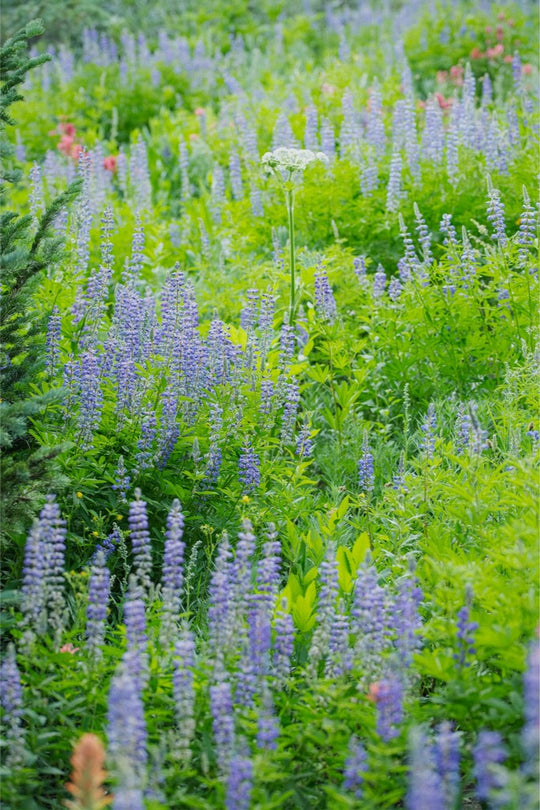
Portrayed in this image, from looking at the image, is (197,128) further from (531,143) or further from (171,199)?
(531,143)

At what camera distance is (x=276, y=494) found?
13.1ft

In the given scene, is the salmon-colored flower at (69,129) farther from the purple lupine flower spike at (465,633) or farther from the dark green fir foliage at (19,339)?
the purple lupine flower spike at (465,633)

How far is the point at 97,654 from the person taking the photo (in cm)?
285

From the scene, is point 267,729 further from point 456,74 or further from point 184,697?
point 456,74

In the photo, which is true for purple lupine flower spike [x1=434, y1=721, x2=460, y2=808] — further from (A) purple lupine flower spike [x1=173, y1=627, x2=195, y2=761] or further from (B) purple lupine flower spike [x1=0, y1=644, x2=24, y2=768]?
(B) purple lupine flower spike [x1=0, y1=644, x2=24, y2=768]

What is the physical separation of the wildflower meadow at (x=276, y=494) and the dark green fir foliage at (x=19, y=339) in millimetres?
14

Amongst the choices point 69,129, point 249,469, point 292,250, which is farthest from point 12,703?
point 69,129

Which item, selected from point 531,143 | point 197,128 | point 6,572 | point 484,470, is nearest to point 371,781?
point 484,470

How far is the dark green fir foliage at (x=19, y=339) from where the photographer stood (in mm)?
3166

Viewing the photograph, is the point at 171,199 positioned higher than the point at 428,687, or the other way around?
the point at 171,199

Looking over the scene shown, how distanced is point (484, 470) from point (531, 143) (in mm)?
3849

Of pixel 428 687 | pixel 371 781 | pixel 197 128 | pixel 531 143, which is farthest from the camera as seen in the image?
pixel 197 128

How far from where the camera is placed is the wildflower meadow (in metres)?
2.58

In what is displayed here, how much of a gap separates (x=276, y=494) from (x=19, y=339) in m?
1.26
